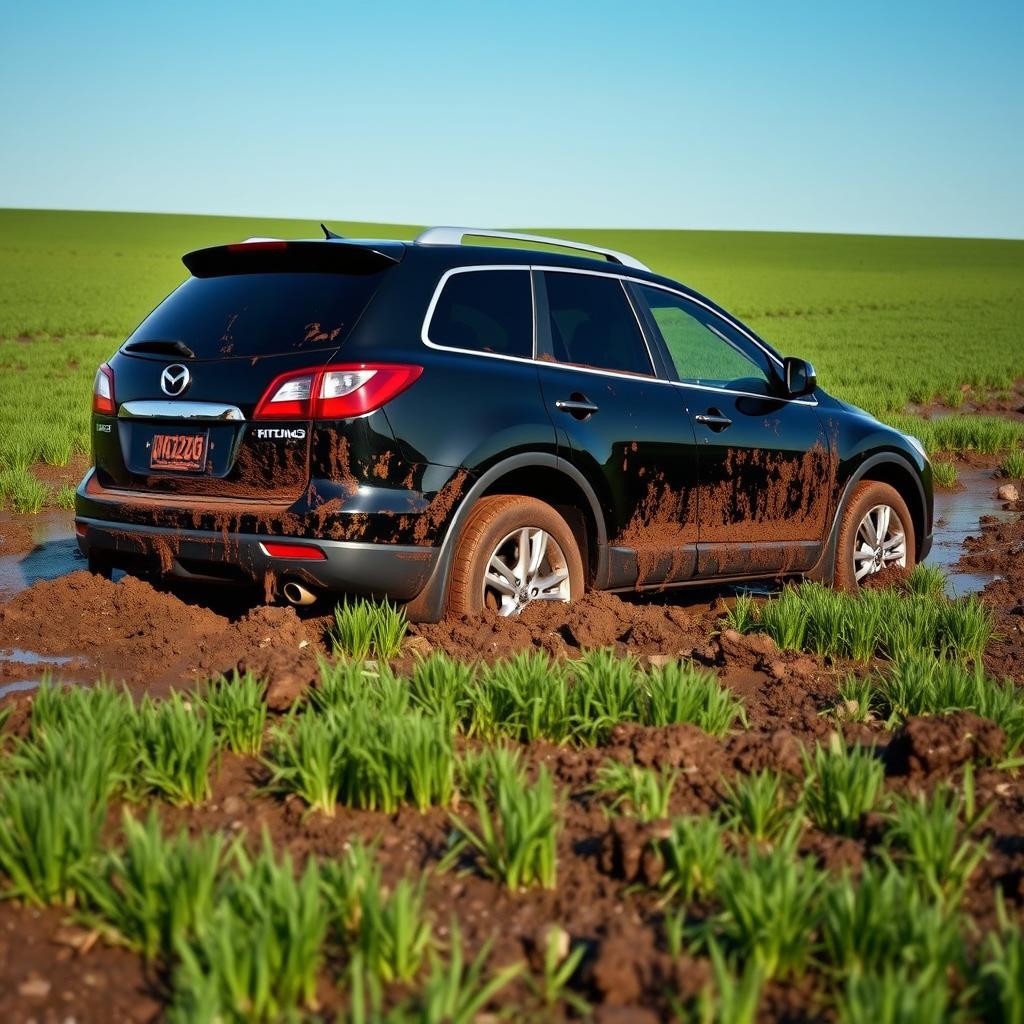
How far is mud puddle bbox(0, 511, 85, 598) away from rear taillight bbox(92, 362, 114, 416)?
5.79ft

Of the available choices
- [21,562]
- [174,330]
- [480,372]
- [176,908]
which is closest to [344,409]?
[480,372]

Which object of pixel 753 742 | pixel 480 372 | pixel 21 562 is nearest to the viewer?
pixel 753 742

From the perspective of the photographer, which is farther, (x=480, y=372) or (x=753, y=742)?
(x=480, y=372)

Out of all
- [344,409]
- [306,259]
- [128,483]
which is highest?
[306,259]

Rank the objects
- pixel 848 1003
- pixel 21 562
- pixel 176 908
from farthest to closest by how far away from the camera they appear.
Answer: pixel 21 562, pixel 176 908, pixel 848 1003

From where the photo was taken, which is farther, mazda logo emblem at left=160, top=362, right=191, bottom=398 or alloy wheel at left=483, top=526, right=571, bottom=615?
alloy wheel at left=483, top=526, right=571, bottom=615

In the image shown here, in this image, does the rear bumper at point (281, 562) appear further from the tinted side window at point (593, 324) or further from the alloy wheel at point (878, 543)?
the alloy wheel at point (878, 543)

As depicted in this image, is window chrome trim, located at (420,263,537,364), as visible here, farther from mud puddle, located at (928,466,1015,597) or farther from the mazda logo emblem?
mud puddle, located at (928,466,1015,597)

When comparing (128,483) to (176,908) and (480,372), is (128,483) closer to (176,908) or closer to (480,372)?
(480,372)

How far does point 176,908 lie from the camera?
277 cm

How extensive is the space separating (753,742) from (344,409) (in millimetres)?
2114

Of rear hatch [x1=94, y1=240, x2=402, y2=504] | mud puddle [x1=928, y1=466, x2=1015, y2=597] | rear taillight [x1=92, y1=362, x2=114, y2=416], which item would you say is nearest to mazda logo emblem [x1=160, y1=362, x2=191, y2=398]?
rear hatch [x1=94, y1=240, x2=402, y2=504]

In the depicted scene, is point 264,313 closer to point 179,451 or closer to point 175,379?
point 175,379

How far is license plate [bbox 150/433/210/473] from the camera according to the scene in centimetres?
555
